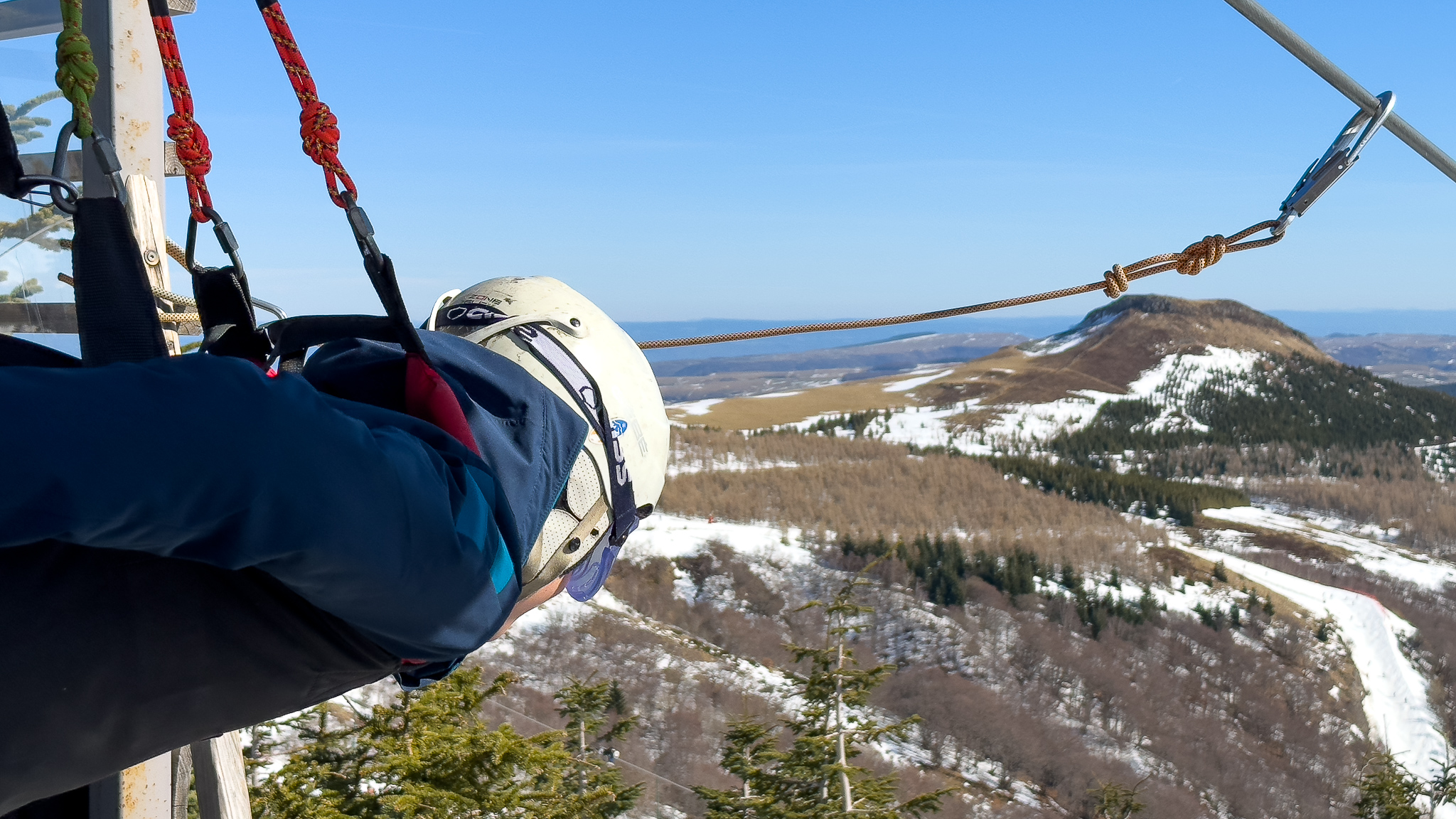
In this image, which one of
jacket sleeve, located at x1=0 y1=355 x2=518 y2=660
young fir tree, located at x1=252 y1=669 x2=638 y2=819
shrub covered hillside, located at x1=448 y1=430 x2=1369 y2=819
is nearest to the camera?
jacket sleeve, located at x1=0 y1=355 x2=518 y2=660

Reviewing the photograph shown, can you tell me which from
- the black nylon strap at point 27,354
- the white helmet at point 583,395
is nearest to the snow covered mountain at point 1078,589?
the white helmet at point 583,395

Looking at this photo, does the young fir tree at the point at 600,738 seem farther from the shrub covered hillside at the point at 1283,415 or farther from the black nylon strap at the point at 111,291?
the shrub covered hillside at the point at 1283,415

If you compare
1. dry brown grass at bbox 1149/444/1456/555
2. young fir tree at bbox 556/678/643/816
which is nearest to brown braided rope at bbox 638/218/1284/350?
young fir tree at bbox 556/678/643/816

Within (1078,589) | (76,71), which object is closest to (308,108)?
(76,71)

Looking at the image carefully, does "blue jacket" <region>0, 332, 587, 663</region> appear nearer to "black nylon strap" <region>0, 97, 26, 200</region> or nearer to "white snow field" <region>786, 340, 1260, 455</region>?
"black nylon strap" <region>0, 97, 26, 200</region>

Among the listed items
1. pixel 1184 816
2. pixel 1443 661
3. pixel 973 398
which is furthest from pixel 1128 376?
pixel 1184 816

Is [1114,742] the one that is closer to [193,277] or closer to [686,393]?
[193,277]

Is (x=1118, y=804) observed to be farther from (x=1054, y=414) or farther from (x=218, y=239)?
(x=1054, y=414)
